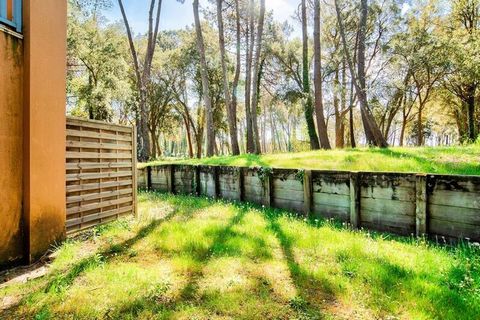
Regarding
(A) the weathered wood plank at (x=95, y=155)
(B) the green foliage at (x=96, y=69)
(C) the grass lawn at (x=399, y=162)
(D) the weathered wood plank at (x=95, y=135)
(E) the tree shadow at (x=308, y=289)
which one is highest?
(B) the green foliage at (x=96, y=69)

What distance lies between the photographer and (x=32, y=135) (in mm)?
3789

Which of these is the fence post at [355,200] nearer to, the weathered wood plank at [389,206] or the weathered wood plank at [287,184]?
the weathered wood plank at [389,206]

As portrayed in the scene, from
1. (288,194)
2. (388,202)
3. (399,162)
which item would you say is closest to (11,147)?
(288,194)

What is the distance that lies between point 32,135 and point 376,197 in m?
5.22

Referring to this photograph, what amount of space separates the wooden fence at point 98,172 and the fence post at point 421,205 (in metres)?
5.31

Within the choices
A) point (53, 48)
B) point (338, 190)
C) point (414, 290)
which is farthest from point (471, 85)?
point (53, 48)

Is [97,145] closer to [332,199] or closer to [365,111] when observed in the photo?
[332,199]

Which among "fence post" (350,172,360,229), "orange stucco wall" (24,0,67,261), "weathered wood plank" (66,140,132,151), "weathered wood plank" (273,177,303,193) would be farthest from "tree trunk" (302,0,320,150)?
"orange stucco wall" (24,0,67,261)

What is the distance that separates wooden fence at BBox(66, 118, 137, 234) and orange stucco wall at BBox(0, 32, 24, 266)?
92 centimetres

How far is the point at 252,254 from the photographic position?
4004mm

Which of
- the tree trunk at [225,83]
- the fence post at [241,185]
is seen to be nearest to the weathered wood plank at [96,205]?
the fence post at [241,185]

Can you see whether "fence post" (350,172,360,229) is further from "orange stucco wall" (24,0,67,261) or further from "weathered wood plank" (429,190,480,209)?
"orange stucco wall" (24,0,67,261)

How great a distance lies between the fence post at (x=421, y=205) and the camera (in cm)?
431

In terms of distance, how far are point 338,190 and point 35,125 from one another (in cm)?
493
